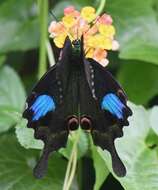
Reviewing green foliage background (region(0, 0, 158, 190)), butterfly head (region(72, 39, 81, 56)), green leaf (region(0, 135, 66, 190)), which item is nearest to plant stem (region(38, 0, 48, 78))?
green foliage background (region(0, 0, 158, 190))

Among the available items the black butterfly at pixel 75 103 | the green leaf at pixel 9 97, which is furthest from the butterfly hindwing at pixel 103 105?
the green leaf at pixel 9 97

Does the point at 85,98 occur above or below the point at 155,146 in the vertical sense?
above

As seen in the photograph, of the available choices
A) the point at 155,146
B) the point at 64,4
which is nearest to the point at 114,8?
the point at 64,4

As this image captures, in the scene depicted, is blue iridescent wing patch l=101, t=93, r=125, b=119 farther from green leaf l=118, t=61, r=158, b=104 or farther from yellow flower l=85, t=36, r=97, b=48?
green leaf l=118, t=61, r=158, b=104

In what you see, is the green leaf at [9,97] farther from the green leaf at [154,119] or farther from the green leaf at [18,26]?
the green leaf at [154,119]

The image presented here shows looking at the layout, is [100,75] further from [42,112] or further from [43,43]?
[43,43]
